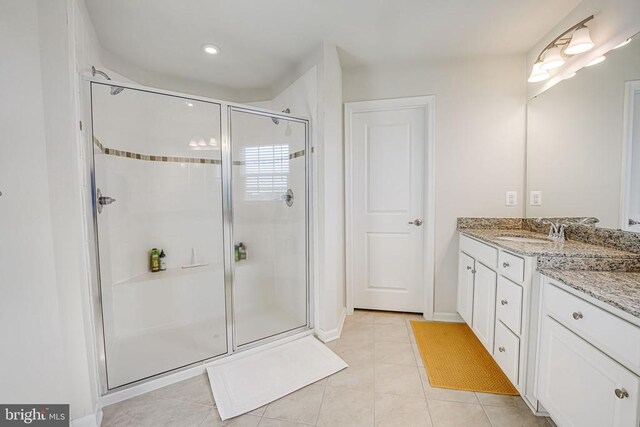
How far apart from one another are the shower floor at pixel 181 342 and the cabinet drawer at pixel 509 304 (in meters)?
1.46

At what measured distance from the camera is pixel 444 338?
2.07 metres

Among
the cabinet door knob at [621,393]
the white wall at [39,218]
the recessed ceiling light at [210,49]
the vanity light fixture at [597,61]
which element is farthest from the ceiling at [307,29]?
the cabinet door knob at [621,393]

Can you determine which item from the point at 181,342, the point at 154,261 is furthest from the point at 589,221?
the point at 154,261

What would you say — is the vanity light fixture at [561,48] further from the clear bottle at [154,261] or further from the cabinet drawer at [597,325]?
the clear bottle at [154,261]

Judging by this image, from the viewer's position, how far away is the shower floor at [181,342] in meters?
1.57

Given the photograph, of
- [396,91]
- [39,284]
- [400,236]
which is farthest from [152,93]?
[400,236]

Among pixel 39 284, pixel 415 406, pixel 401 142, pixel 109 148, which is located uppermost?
pixel 401 142

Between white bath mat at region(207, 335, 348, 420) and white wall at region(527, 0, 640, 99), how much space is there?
8.25 feet

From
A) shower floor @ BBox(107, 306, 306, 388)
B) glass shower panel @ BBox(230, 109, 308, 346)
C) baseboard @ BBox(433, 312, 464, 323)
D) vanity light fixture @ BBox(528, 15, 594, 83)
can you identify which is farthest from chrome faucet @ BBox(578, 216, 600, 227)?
shower floor @ BBox(107, 306, 306, 388)

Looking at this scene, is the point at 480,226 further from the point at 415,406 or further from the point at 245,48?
the point at 245,48

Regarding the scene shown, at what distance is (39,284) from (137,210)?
1092 mm

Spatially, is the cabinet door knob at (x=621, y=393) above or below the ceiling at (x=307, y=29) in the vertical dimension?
below

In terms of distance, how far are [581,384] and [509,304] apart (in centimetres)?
49

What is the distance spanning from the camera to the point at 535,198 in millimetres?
2076
